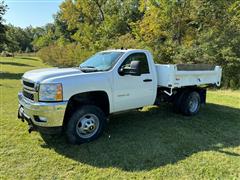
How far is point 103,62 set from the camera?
18.0ft

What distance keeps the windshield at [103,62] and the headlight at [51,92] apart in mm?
1100

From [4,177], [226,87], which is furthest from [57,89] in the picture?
[226,87]

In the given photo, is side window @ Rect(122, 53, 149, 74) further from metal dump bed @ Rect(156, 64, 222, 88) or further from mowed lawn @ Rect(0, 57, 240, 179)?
mowed lawn @ Rect(0, 57, 240, 179)

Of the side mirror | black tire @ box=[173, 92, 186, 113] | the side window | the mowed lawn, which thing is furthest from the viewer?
black tire @ box=[173, 92, 186, 113]

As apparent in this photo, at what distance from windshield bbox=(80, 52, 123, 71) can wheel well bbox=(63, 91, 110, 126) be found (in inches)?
23.5

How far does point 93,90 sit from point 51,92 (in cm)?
84

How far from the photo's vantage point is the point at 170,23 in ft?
59.2

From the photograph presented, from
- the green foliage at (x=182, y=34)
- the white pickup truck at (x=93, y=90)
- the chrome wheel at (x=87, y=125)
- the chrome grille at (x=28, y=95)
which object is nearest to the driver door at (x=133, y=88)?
the white pickup truck at (x=93, y=90)

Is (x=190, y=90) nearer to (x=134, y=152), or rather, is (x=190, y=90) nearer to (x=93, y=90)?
(x=134, y=152)

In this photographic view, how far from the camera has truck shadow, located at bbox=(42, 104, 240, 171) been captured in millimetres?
4195

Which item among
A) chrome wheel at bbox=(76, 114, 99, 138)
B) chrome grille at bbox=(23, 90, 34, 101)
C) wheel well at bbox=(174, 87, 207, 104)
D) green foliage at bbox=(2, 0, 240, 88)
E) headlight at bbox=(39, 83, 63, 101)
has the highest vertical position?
green foliage at bbox=(2, 0, 240, 88)

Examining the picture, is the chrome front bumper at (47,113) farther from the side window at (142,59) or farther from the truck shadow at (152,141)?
the side window at (142,59)

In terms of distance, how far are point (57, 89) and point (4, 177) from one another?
1.63m


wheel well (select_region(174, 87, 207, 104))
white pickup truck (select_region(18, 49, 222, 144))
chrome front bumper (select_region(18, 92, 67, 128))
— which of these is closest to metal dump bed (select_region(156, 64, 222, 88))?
white pickup truck (select_region(18, 49, 222, 144))
